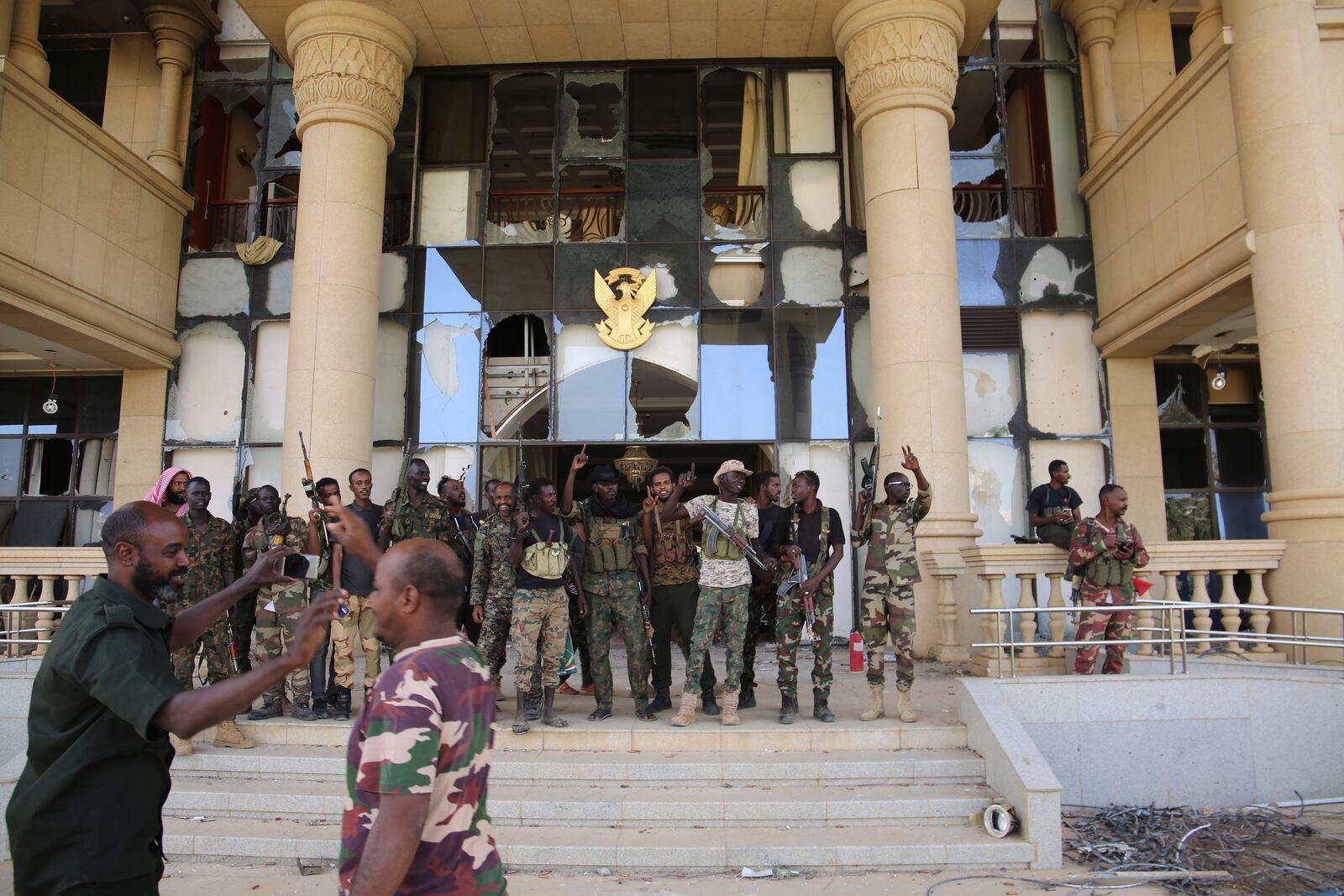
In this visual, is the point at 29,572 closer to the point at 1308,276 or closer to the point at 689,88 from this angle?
the point at 689,88

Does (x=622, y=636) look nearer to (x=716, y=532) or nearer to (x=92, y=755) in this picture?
(x=716, y=532)

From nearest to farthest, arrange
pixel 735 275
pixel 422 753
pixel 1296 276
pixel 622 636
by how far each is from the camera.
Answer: pixel 422 753 < pixel 622 636 < pixel 1296 276 < pixel 735 275

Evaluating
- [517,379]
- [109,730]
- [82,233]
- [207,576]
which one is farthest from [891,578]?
[82,233]

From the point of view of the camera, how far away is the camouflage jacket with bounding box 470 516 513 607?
7.08m

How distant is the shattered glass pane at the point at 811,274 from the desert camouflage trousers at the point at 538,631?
7.43 m

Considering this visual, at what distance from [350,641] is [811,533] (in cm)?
369

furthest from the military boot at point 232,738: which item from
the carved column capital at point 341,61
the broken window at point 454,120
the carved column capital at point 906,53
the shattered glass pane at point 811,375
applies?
the carved column capital at point 906,53

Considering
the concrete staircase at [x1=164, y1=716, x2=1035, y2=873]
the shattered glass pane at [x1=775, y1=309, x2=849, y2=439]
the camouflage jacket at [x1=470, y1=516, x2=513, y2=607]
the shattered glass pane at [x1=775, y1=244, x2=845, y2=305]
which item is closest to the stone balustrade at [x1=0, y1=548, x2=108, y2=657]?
the concrete staircase at [x1=164, y1=716, x2=1035, y2=873]

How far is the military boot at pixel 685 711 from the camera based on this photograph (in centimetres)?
679

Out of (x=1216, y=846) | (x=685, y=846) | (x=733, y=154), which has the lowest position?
(x=1216, y=846)

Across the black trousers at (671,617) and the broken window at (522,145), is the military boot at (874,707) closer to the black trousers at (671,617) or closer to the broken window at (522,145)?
the black trousers at (671,617)

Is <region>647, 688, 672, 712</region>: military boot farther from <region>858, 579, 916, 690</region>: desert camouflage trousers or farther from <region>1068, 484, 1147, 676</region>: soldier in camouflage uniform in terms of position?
<region>1068, 484, 1147, 676</region>: soldier in camouflage uniform

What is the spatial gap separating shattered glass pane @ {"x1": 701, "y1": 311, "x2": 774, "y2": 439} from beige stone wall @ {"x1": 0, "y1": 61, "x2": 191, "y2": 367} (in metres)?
7.75

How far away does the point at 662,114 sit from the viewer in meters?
13.6
